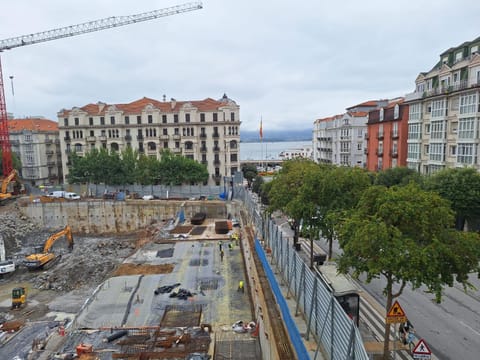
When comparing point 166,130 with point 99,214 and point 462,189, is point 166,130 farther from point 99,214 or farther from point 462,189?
point 462,189

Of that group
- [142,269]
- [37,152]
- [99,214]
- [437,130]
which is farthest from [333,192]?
[37,152]

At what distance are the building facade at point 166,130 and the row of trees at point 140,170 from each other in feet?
32.2

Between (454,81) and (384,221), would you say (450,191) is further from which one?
(384,221)

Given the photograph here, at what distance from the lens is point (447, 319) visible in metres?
16.9

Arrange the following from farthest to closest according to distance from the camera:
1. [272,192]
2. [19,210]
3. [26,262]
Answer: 1. [19,210]
2. [26,262]
3. [272,192]

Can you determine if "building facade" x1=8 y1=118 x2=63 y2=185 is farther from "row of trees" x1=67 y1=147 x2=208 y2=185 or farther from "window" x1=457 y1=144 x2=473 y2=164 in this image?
"window" x1=457 y1=144 x2=473 y2=164

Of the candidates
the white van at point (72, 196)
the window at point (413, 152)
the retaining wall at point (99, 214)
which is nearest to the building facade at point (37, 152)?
the white van at point (72, 196)

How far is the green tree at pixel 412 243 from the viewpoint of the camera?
33.0 feet

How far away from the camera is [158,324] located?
19031mm

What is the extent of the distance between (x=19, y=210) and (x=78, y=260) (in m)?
23.2

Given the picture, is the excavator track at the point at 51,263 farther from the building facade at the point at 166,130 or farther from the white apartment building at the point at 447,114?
the white apartment building at the point at 447,114

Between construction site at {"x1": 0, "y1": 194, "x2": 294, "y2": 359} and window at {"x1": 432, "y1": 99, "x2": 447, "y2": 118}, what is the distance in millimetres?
23584

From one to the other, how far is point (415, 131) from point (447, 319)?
3005cm

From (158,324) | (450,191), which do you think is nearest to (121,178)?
(158,324)
